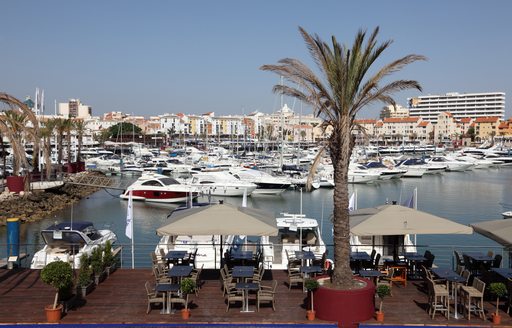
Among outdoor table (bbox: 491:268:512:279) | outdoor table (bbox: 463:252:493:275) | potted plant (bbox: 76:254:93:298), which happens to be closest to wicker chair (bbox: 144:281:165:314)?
potted plant (bbox: 76:254:93:298)

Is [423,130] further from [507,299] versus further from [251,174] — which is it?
[507,299]

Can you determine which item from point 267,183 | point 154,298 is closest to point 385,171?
point 267,183

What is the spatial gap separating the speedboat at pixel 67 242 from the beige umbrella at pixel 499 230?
12161 mm

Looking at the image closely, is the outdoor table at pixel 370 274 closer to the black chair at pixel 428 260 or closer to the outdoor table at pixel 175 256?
the black chair at pixel 428 260

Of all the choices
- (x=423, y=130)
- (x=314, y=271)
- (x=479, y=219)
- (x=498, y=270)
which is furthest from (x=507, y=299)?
(x=423, y=130)

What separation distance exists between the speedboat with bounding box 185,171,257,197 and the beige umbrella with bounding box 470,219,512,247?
35905 millimetres

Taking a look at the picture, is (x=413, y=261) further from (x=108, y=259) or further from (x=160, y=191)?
(x=160, y=191)

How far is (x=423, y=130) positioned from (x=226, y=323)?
194458mm

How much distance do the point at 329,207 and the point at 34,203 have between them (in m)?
24.8

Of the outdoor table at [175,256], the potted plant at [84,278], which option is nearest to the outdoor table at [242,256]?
the outdoor table at [175,256]

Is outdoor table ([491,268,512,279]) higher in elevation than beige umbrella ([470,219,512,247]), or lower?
lower

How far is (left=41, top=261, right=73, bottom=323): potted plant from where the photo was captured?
411 inches

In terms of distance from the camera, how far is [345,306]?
34.6ft

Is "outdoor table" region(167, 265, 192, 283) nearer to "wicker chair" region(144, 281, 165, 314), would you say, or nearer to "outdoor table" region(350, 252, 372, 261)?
"wicker chair" region(144, 281, 165, 314)
